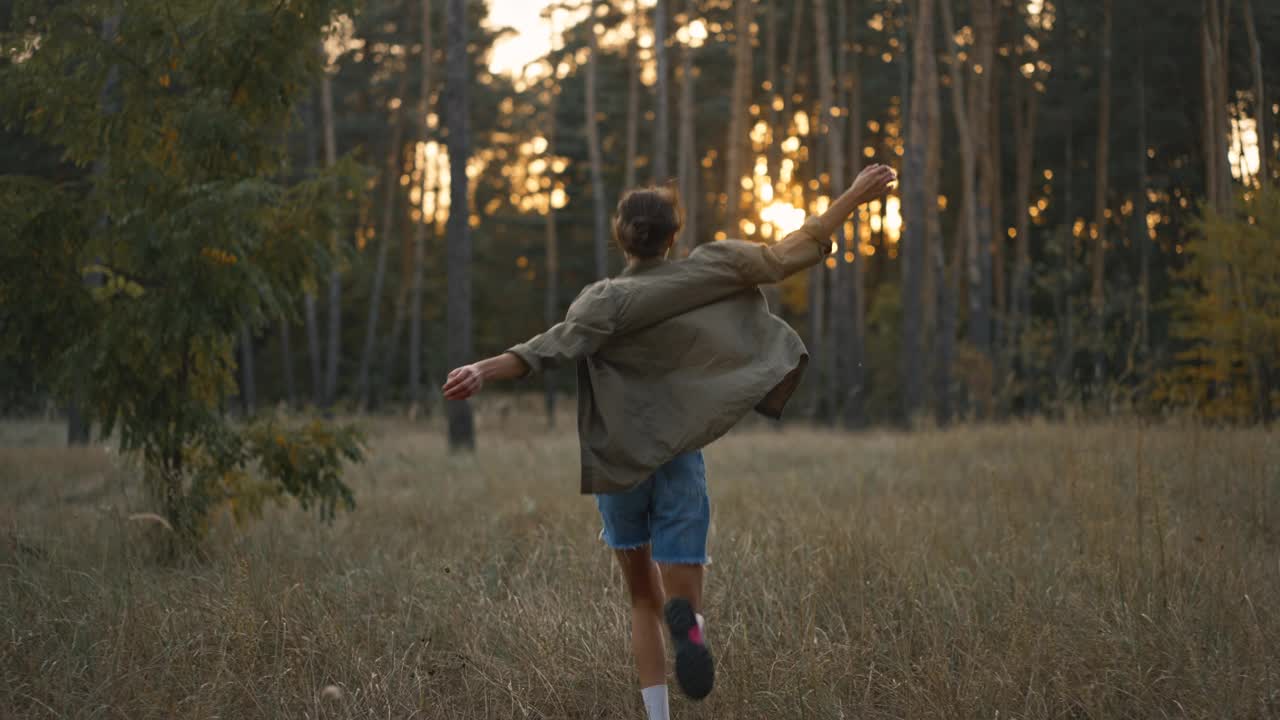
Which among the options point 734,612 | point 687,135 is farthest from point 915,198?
point 734,612

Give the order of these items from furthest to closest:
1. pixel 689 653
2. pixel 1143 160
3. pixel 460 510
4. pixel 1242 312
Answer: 1. pixel 1143 160
2. pixel 1242 312
3. pixel 460 510
4. pixel 689 653

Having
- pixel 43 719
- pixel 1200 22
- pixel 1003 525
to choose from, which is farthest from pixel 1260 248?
pixel 43 719

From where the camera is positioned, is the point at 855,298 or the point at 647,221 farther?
the point at 855,298

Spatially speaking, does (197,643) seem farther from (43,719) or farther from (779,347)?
(779,347)

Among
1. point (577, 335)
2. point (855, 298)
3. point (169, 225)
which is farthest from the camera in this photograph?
point (855, 298)

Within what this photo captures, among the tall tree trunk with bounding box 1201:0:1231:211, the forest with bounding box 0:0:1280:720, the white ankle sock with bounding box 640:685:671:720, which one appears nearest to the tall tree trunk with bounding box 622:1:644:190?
the forest with bounding box 0:0:1280:720

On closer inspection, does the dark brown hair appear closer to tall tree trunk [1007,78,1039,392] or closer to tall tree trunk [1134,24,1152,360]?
tall tree trunk [1134,24,1152,360]

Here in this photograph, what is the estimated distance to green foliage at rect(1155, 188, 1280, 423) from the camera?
10.3 meters

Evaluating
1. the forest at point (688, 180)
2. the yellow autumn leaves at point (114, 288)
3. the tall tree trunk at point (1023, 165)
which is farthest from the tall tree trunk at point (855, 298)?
the yellow autumn leaves at point (114, 288)

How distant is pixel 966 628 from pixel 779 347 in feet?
5.42

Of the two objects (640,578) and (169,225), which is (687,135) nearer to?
(169,225)

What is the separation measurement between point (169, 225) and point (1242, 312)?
10534 mm

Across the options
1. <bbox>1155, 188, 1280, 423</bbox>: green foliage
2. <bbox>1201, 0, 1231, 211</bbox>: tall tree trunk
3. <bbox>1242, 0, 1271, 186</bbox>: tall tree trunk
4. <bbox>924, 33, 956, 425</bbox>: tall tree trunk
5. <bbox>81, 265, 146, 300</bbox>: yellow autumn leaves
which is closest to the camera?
<bbox>81, 265, 146, 300</bbox>: yellow autumn leaves

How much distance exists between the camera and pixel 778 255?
3568 mm
